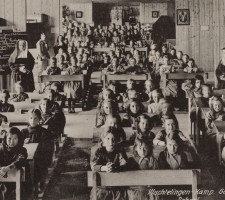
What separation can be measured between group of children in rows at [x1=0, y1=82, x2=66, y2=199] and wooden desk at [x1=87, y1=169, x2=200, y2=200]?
33.6 inches

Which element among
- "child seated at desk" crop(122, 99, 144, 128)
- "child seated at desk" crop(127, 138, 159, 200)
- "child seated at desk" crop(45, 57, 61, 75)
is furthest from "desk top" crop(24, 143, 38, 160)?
"child seated at desk" crop(45, 57, 61, 75)

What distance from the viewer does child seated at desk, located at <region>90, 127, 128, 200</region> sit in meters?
4.67

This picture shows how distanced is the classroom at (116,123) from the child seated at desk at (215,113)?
0.05 feet

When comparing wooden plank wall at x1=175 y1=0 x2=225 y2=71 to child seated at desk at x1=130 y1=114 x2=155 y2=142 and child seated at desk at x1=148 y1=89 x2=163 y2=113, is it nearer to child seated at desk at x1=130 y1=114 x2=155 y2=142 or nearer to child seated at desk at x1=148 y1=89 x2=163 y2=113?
child seated at desk at x1=148 y1=89 x2=163 y2=113

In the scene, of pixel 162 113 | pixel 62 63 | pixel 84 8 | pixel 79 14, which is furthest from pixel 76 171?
pixel 84 8

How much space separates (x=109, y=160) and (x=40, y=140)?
1.46 metres

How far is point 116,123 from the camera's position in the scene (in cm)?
586

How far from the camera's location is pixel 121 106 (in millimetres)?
7781

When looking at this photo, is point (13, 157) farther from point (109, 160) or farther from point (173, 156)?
point (173, 156)

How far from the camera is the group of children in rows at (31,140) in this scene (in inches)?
190

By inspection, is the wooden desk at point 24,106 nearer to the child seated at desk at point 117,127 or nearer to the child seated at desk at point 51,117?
the child seated at desk at point 51,117

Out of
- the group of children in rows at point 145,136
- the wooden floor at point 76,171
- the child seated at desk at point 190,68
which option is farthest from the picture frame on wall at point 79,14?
the group of children in rows at point 145,136

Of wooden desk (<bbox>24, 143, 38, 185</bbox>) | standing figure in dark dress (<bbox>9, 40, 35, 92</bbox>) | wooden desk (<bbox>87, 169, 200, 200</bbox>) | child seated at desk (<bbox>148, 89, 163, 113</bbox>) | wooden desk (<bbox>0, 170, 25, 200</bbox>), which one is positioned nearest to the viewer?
wooden desk (<bbox>87, 169, 200, 200</bbox>)

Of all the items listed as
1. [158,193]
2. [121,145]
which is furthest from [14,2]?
[158,193]
